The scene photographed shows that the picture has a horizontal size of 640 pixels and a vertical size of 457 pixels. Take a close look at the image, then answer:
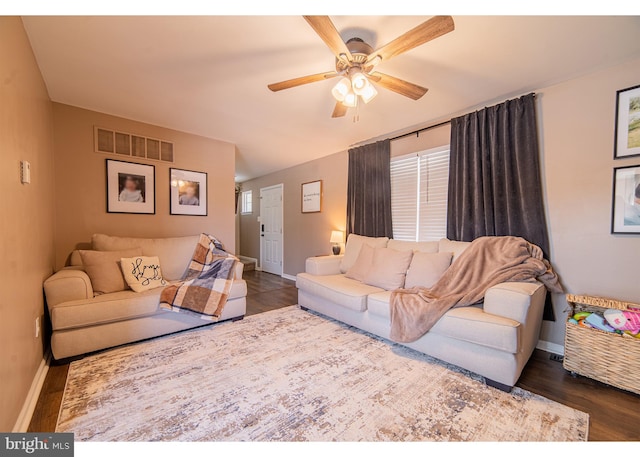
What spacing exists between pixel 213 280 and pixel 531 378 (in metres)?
2.82

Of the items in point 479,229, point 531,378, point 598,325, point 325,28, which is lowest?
point 531,378

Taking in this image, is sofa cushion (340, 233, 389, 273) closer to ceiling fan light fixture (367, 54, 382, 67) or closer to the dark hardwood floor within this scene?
the dark hardwood floor

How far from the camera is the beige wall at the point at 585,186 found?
187cm

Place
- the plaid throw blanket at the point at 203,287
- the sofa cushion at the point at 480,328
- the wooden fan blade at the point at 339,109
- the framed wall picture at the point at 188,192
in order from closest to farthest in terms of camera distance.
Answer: the sofa cushion at the point at 480,328, the wooden fan blade at the point at 339,109, the plaid throw blanket at the point at 203,287, the framed wall picture at the point at 188,192

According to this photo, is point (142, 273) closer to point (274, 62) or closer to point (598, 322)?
point (274, 62)

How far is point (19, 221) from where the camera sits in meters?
1.42

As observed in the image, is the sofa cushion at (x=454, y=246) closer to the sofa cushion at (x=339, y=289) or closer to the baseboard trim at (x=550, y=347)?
the sofa cushion at (x=339, y=289)

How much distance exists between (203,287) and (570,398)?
116 inches

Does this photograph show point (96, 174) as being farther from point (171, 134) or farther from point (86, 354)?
point (86, 354)

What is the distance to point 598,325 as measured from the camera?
1.71 m

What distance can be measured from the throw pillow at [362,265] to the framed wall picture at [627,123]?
2146mm

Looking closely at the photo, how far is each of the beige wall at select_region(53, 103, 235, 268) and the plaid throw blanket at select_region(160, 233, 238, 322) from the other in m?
0.70

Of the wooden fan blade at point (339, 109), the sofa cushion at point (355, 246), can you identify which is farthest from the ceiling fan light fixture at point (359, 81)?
the sofa cushion at point (355, 246)

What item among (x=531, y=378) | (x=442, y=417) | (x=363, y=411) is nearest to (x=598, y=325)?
(x=531, y=378)
